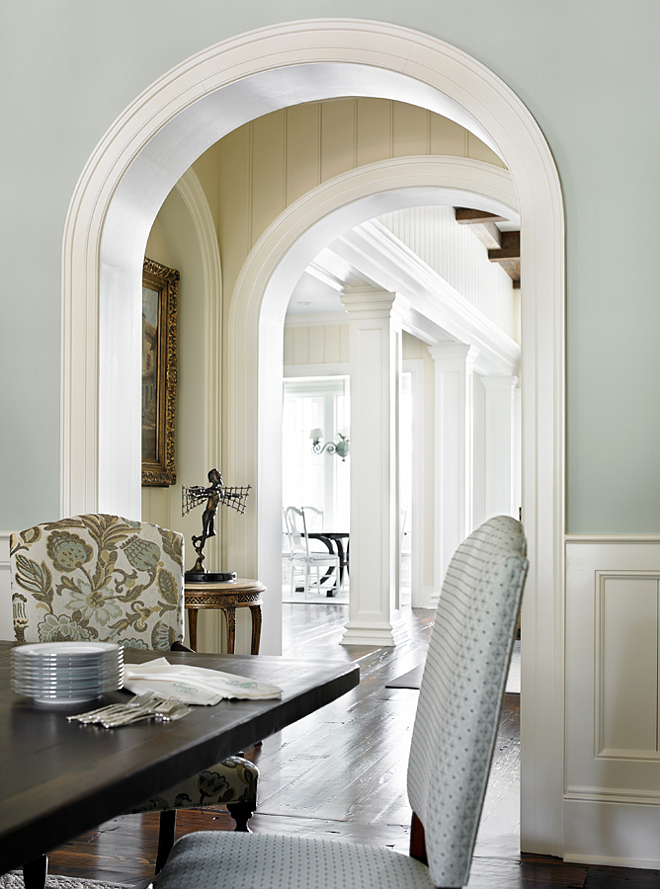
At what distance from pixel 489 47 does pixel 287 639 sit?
497 centimetres

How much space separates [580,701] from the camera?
2.63m

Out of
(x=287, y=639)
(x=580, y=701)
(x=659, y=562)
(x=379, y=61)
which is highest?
(x=379, y=61)

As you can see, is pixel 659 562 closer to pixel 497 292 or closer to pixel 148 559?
pixel 148 559

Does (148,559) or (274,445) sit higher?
(274,445)

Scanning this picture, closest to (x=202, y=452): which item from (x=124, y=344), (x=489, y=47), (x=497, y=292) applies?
(x=124, y=344)

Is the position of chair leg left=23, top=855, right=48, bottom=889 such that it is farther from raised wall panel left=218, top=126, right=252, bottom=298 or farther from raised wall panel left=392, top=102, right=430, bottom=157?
raised wall panel left=392, top=102, right=430, bottom=157

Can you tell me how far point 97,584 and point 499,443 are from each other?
9805 millimetres

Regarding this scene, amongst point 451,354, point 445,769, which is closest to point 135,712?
point 445,769

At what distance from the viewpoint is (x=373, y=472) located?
22.0 ft

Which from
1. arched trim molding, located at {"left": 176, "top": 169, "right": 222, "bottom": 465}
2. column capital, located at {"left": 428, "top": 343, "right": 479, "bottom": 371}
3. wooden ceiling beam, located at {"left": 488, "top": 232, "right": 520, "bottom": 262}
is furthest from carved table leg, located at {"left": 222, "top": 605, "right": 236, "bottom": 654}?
wooden ceiling beam, located at {"left": 488, "top": 232, "right": 520, "bottom": 262}

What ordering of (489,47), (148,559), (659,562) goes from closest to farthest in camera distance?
(148,559)
(659,562)
(489,47)

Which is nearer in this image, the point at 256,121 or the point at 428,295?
the point at 256,121

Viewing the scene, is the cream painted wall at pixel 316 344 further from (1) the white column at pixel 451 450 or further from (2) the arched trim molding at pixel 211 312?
(2) the arched trim molding at pixel 211 312

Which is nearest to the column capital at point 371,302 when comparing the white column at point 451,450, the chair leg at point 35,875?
the white column at point 451,450
